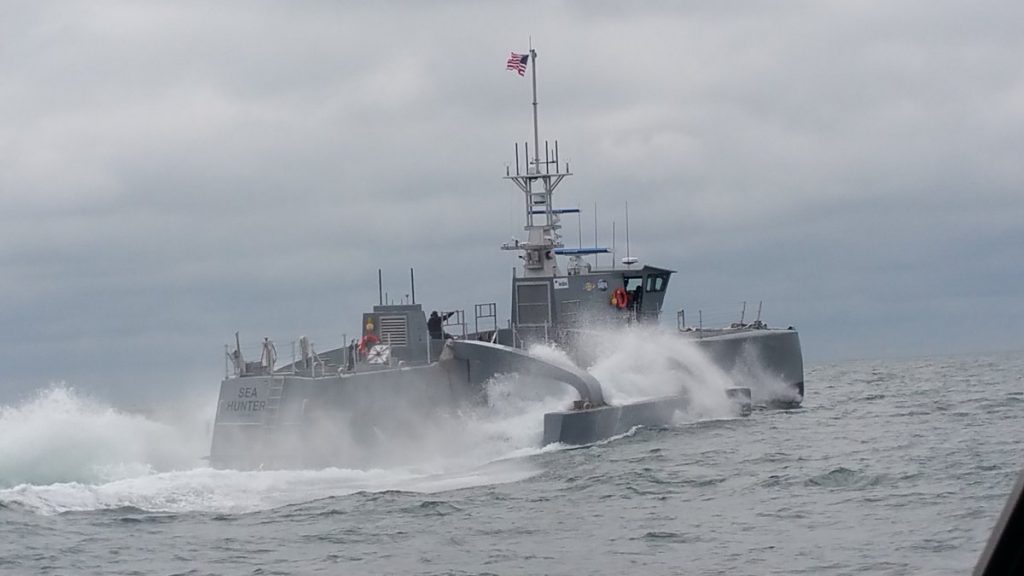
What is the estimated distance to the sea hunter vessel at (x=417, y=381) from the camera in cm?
2350

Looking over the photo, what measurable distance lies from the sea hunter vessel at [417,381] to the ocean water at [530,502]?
740 millimetres

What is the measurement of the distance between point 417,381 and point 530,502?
26.1 ft

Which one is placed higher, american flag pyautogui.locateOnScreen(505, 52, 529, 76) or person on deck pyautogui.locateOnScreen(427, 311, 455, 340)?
american flag pyautogui.locateOnScreen(505, 52, 529, 76)

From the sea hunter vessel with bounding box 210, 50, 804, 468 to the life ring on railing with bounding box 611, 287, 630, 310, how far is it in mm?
28

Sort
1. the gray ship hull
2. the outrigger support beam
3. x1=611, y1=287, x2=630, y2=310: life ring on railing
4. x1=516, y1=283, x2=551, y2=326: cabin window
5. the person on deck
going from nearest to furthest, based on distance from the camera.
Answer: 1. the gray ship hull
2. the outrigger support beam
3. the person on deck
4. x1=516, y1=283, x2=551, y2=326: cabin window
5. x1=611, y1=287, x2=630, y2=310: life ring on railing

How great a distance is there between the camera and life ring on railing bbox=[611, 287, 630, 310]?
34875mm

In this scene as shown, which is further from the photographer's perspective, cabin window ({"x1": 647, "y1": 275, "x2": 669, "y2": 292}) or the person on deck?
cabin window ({"x1": 647, "y1": 275, "x2": 669, "y2": 292})

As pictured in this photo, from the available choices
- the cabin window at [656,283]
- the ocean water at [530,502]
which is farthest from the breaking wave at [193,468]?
the cabin window at [656,283]

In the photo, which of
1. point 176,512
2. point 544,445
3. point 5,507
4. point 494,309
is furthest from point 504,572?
point 494,309

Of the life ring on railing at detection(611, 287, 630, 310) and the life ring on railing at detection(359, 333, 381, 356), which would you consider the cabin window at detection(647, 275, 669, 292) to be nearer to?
the life ring on railing at detection(611, 287, 630, 310)

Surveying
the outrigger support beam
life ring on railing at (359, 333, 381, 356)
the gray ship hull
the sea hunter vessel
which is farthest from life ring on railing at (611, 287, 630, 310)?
life ring on railing at (359, 333, 381, 356)

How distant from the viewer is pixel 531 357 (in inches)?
1029

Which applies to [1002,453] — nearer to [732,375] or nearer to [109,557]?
[109,557]

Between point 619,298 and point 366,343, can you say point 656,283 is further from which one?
point 366,343
